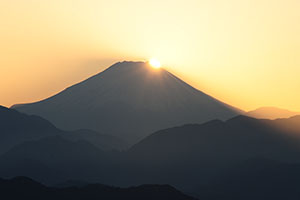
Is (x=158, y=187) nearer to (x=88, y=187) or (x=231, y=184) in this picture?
(x=88, y=187)

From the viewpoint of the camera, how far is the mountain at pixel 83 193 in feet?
345

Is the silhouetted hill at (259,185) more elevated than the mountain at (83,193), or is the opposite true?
the mountain at (83,193)

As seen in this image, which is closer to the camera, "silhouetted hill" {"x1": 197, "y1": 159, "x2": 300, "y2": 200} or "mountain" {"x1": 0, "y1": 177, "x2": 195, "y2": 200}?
"mountain" {"x1": 0, "y1": 177, "x2": 195, "y2": 200}

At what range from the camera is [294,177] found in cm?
18150

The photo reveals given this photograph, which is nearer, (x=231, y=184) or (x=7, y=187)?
(x=7, y=187)

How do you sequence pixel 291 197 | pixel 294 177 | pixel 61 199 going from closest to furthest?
pixel 61 199
pixel 291 197
pixel 294 177

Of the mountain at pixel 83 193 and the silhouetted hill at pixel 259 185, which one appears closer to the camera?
the mountain at pixel 83 193

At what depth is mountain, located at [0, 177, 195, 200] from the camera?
105062 mm

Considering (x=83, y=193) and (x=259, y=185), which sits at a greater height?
Result: (x=83, y=193)

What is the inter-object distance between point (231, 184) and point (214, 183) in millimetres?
6056

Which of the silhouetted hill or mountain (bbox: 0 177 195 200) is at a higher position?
mountain (bbox: 0 177 195 200)

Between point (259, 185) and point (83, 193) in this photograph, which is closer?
point (83, 193)

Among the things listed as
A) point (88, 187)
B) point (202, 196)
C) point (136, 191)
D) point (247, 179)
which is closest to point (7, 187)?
point (88, 187)

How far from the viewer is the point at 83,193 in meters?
108
